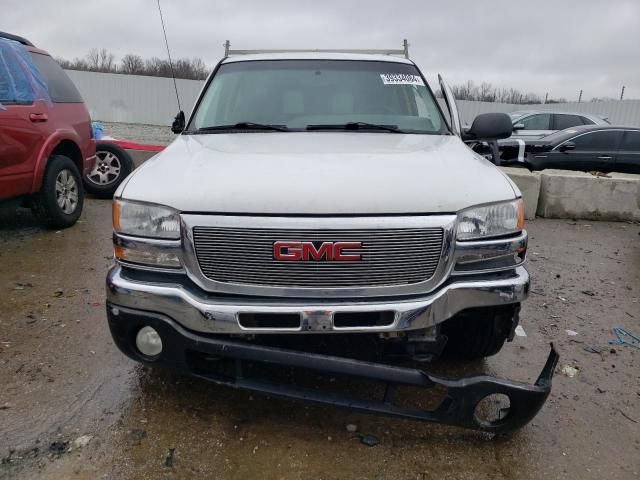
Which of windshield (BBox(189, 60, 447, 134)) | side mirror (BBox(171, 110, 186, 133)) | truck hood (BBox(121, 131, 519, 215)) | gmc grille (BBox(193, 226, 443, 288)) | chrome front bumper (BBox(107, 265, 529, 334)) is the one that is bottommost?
chrome front bumper (BBox(107, 265, 529, 334))

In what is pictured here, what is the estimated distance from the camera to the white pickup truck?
2180 mm

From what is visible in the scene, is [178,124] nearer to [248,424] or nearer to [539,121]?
[248,424]

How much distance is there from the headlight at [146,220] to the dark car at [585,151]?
8562 millimetres

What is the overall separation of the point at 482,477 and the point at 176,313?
1512mm

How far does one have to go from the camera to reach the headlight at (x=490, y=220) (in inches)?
89.9

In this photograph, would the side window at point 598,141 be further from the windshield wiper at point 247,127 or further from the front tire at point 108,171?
the windshield wiper at point 247,127

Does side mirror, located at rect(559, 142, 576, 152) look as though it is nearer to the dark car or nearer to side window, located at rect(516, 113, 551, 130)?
the dark car

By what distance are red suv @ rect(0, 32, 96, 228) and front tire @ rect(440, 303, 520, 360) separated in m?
4.37

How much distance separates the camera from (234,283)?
225 cm

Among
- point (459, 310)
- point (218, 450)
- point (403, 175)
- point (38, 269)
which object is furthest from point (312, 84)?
point (38, 269)

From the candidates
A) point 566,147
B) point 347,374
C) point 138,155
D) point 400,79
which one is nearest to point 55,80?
point 138,155

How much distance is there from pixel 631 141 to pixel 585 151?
0.93 m

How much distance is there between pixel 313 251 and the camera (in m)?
2.16

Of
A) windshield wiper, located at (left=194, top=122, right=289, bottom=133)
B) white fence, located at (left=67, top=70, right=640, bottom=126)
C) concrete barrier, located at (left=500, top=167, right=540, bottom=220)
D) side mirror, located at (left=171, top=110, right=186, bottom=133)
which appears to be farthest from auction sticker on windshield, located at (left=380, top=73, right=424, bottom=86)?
white fence, located at (left=67, top=70, right=640, bottom=126)
